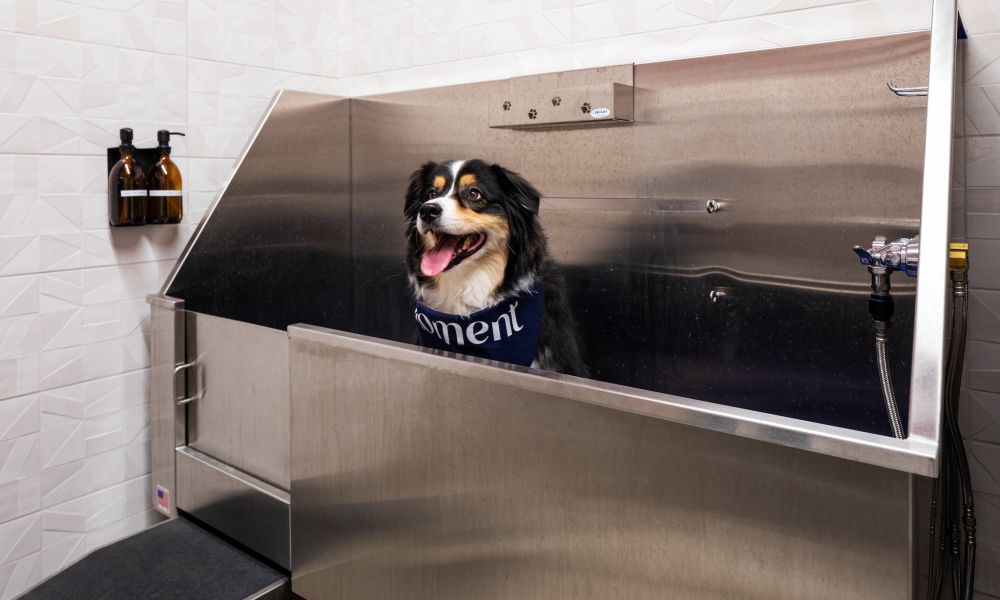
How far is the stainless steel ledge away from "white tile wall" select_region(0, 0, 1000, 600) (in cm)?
80

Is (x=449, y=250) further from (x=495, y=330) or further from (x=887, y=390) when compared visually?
(x=887, y=390)

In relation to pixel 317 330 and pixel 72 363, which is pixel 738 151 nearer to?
pixel 317 330

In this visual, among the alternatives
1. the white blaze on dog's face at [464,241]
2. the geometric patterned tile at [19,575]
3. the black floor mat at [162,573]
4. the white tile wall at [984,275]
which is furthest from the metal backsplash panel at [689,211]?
the geometric patterned tile at [19,575]

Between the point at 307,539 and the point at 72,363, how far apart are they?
889 mm

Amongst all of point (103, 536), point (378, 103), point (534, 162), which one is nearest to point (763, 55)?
point (534, 162)

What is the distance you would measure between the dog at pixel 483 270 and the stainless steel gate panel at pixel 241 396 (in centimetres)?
33

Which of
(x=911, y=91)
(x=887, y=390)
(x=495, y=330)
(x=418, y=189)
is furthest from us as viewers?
(x=418, y=189)

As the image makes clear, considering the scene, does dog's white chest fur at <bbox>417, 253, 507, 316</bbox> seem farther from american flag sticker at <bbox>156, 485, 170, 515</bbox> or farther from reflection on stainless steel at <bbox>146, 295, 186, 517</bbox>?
american flag sticker at <bbox>156, 485, 170, 515</bbox>

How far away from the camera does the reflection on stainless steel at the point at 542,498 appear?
78cm

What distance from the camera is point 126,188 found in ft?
5.86

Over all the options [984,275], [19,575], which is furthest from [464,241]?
[19,575]

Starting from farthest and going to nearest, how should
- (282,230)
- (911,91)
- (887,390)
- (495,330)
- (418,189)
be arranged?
(282,230), (418,189), (495,330), (911,91), (887,390)

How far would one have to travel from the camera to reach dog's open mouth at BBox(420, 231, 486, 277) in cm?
151

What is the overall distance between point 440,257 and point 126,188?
883 millimetres
